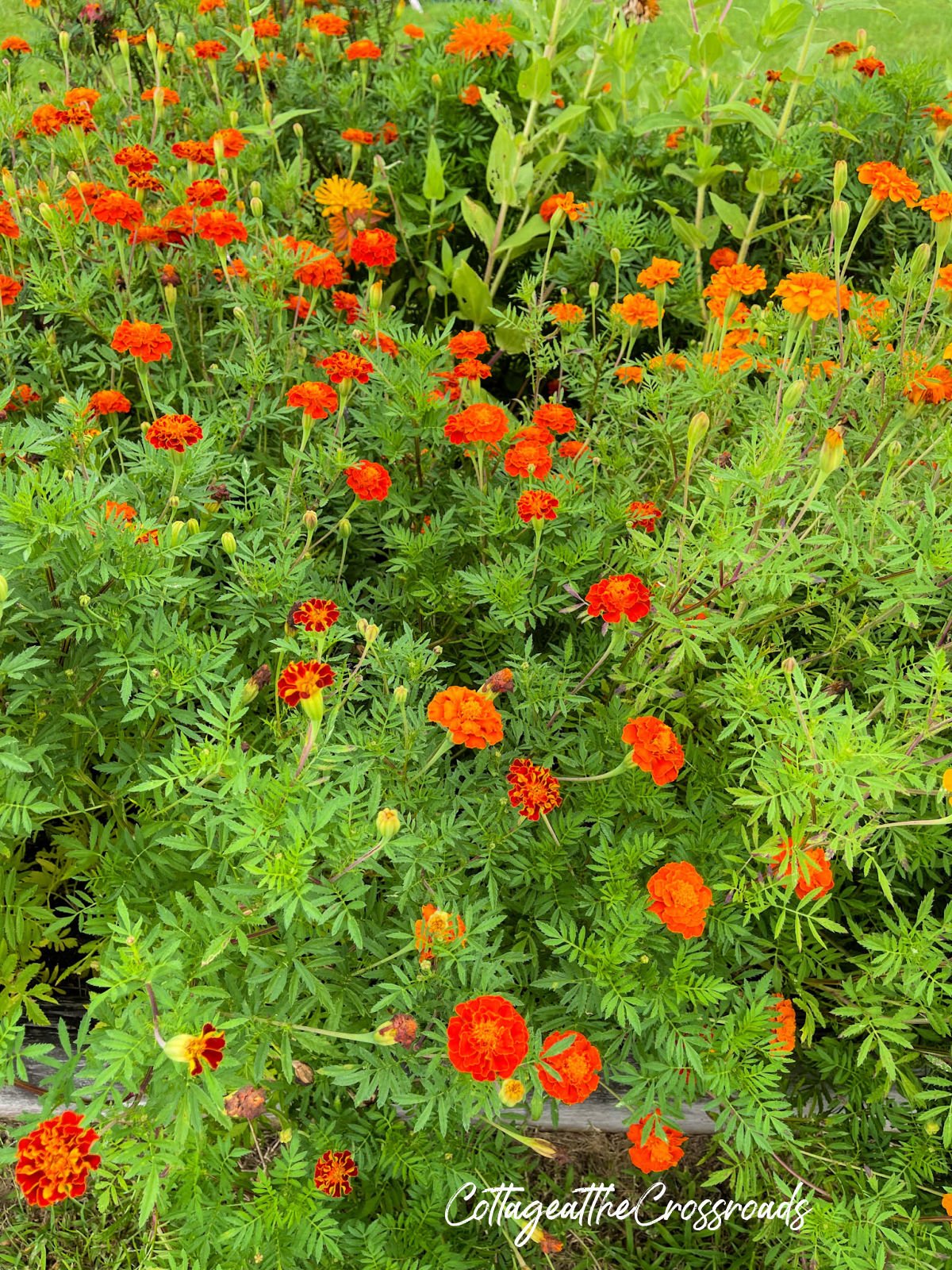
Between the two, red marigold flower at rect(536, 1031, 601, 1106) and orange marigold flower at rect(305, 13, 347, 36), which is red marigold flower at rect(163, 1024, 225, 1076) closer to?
red marigold flower at rect(536, 1031, 601, 1106)

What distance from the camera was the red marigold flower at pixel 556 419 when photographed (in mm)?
2008

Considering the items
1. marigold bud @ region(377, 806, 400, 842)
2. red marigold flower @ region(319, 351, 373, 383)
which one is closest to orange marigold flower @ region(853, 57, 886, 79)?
red marigold flower @ region(319, 351, 373, 383)

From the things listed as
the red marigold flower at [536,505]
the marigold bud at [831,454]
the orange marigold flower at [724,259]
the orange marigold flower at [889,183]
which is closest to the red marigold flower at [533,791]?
the red marigold flower at [536,505]

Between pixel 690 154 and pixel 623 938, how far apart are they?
2.71m

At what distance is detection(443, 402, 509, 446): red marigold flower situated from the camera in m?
1.79

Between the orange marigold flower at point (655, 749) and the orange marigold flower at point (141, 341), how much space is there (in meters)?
1.19

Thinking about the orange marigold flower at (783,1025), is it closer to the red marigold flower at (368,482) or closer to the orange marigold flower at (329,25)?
the red marigold flower at (368,482)

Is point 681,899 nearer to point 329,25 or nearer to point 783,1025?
point 783,1025

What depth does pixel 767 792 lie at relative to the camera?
1522 mm

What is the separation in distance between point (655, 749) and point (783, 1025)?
1.63 feet

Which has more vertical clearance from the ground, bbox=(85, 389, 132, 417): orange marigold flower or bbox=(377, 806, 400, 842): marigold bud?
bbox=(377, 806, 400, 842): marigold bud

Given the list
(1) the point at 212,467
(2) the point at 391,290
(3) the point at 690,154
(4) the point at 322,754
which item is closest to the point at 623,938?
(4) the point at 322,754

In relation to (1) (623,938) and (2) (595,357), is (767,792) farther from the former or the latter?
(2) (595,357)

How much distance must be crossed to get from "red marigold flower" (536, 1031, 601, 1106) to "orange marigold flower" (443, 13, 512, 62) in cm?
297
